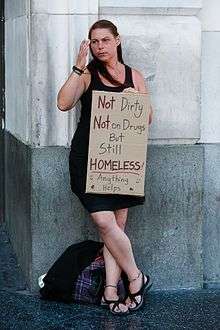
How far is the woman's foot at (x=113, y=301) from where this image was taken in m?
5.79

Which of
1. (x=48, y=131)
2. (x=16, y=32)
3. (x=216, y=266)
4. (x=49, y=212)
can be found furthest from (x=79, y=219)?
(x=16, y=32)

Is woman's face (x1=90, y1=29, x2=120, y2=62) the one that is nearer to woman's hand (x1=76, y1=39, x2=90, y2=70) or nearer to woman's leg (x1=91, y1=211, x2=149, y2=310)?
woman's hand (x1=76, y1=39, x2=90, y2=70)

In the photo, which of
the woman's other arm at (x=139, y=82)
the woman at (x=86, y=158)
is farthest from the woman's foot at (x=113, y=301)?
the woman's other arm at (x=139, y=82)

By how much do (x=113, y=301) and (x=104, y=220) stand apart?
0.59 meters

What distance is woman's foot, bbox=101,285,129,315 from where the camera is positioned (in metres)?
5.79

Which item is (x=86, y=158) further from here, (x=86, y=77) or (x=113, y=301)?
(x=113, y=301)

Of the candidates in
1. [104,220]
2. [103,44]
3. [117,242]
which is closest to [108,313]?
[117,242]

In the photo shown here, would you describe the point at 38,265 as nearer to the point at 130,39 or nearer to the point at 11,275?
the point at 11,275

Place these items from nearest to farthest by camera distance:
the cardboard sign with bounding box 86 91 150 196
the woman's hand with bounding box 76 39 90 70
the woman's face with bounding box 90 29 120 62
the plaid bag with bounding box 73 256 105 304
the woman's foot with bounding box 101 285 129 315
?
the woman's hand with bounding box 76 39 90 70, the woman's face with bounding box 90 29 120 62, the cardboard sign with bounding box 86 91 150 196, the woman's foot with bounding box 101 285 129 315, the plaid bag with bounding box 73 256 105 304

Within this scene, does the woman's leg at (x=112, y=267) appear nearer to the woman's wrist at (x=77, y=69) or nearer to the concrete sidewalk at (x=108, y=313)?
the concrete sidewalk at (x=108, y=313)

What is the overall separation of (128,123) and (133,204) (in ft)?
1.87

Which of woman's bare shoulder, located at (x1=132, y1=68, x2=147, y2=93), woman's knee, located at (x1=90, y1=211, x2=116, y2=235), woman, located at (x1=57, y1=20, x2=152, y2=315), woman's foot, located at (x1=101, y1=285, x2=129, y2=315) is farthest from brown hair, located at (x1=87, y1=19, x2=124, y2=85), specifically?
woman's foot, located at (x1=101, y1=285, x2=129, y2=315)

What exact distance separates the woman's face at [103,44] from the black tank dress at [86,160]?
162 mm

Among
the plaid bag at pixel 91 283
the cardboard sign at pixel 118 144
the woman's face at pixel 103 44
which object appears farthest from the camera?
the plaid bag at pixel 91 283
